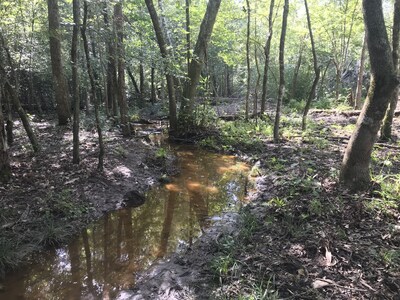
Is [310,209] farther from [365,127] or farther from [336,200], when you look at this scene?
[365,127]

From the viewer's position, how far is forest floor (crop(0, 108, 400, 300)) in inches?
147

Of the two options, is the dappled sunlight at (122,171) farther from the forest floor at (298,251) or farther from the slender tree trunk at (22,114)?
the forest floor at (298,251)

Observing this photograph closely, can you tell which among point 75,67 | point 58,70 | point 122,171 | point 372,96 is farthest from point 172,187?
point 58,70

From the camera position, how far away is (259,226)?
5.23 meters

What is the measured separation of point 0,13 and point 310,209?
10467mm

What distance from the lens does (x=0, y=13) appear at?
9.55m

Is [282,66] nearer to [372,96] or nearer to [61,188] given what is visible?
[372,96]

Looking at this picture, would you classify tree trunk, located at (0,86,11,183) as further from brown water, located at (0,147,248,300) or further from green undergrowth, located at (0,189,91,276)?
brown water, located at (0,147,248,300)

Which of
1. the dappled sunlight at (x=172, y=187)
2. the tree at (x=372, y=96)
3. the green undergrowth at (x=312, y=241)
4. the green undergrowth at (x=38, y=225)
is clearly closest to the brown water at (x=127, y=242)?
the dappled sunlight at (x=172, y=187)

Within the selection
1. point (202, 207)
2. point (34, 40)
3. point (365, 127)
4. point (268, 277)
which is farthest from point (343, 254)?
point (34, 40)

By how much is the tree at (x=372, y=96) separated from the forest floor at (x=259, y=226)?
1.31 feet

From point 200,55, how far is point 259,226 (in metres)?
8.89

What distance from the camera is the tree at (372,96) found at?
4.80 metres

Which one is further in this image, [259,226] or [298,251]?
[259,226]
